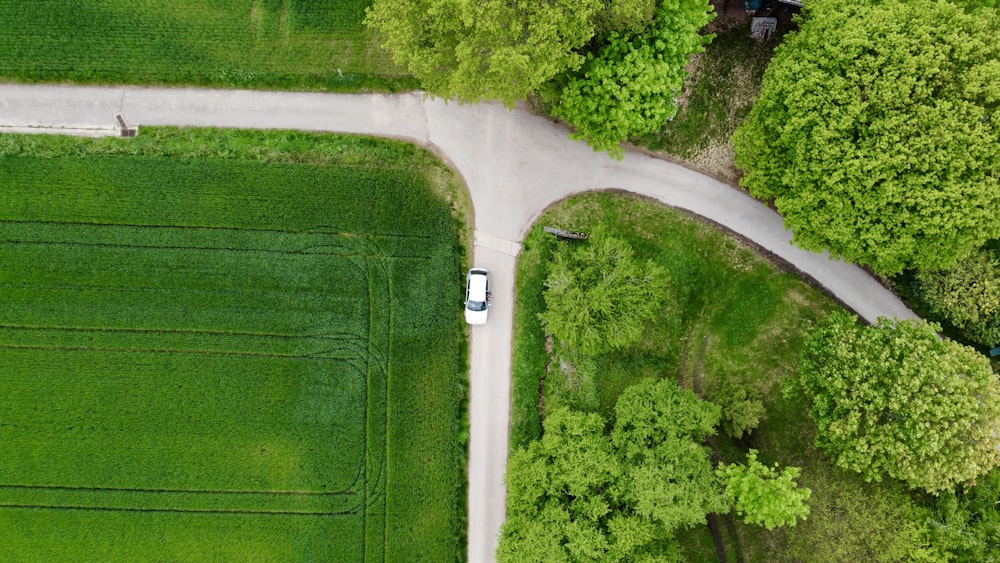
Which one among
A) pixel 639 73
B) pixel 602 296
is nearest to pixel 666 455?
pixel 602 296

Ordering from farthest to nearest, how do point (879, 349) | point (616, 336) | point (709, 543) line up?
point (709, 543), point (616, 336), point (879, 349)

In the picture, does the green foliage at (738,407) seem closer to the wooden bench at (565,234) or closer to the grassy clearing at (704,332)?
the grassy clearing at (704,332)

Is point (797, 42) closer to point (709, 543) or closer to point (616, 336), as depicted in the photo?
Result: point (616, 336)

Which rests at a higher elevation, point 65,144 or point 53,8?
point 53,8

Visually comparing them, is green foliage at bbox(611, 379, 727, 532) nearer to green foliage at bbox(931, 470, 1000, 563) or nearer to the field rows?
green foliage at bbox(931, 470, 1000, 563)

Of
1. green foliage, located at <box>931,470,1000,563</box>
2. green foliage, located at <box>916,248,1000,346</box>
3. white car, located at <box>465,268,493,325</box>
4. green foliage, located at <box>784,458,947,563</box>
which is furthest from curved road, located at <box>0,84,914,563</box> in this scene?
green foliage, located at <box>931,470,1000,563</box>

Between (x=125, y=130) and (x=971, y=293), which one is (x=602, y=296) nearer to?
(x=971, y=293)

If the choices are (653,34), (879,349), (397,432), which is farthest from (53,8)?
(879,349)
